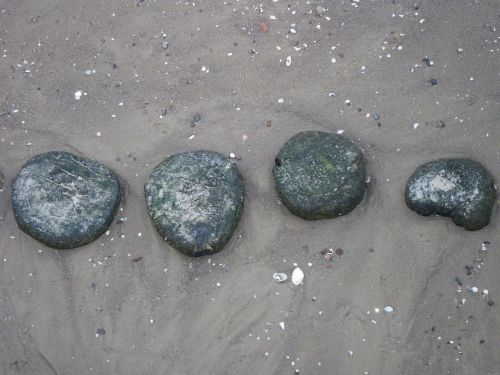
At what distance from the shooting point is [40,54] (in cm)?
477

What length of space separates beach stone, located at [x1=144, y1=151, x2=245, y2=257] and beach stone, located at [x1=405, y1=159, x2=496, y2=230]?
1.26 metres

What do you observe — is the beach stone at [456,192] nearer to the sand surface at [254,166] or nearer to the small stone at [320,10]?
the sand surface at [254,166]

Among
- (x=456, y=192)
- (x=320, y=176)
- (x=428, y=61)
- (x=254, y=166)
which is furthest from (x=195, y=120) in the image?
(x=456, y=192)

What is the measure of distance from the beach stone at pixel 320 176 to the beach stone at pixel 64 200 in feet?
4.13

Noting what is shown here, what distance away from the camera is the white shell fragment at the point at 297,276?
3.99 m

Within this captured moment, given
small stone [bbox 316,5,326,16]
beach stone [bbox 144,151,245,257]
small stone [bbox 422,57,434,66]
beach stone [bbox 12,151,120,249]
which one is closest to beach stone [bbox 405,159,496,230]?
small stone [bbox 422,57,434,66]

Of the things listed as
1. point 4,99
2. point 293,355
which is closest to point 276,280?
point 293,355

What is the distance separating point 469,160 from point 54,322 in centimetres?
313

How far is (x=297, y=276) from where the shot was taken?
13.1 ft

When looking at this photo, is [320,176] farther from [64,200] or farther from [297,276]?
[64,200]

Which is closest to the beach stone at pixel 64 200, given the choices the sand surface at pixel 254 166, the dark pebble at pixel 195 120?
the sand surface at pixel 254 166

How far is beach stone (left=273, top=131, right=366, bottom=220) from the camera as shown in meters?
4.05

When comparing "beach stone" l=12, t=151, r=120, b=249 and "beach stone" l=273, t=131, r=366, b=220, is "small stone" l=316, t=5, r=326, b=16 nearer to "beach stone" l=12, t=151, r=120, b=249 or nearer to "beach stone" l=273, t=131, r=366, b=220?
"beach stone" l=273, t=131, r=366, b=220

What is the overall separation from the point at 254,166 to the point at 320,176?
518 mm
